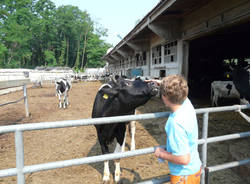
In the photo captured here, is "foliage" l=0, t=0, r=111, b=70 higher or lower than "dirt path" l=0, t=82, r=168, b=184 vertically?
higher

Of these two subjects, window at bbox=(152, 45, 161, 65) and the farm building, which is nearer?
the farm building

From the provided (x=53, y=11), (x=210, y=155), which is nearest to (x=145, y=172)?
(x=210, y=155)

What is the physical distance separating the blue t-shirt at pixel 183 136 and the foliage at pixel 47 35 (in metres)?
47.1

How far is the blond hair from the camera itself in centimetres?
124

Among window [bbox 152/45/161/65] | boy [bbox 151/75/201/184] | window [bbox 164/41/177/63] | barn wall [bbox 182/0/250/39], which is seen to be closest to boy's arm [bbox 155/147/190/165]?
boy [bbox 151/75/201/184]

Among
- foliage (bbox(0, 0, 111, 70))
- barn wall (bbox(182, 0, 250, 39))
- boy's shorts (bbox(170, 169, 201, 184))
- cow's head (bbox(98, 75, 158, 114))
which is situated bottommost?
boy's shorts (bbox(170, 169, 201, 184))

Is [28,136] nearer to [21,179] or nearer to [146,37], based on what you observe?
[21,179]

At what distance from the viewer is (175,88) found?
1.24 m

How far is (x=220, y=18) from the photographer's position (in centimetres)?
468

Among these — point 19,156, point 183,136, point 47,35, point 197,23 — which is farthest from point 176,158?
point 47,35

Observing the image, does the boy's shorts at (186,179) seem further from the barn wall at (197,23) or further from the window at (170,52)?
A: the window at (170,52)

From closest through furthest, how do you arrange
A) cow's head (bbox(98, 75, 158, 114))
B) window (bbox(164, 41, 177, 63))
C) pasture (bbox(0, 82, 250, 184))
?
cow's head (bbox(98, 75, 158, 114))
pasture (bbox(0, 82, 250, 184))
window (bbox(164, 41, 177, 63))

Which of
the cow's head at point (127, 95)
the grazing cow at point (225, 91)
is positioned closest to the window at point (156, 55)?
the grazing cow at point (225, 91)

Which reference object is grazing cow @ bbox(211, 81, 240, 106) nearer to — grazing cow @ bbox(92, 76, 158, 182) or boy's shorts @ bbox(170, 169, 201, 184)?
grazing cow @ bbox(92, 76, 158, 182)
